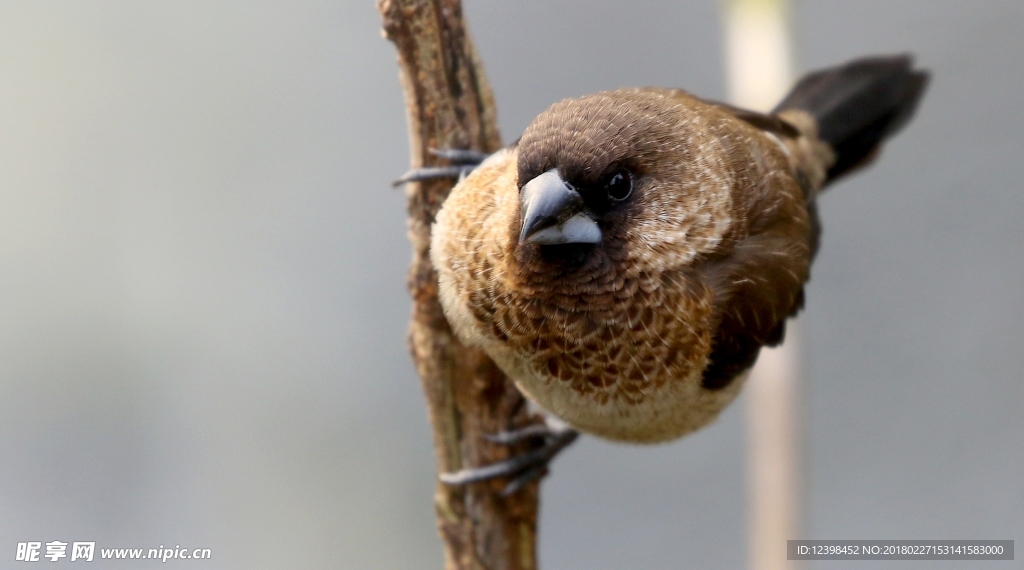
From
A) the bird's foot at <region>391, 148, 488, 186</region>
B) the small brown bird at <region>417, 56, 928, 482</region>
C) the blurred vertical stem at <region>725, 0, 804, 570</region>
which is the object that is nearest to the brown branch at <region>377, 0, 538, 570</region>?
the bird's foot at <region>391, 148, 488, 186</region>

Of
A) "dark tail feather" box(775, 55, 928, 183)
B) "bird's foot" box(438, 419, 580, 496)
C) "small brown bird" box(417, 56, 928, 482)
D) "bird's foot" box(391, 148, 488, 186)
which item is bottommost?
"bird's foot" box(438, 419, 580, 496)

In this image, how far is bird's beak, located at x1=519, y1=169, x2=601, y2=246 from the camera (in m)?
1.39

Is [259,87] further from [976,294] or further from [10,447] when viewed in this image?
[976,294]

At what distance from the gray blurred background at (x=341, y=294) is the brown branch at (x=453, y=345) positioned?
0.73 meters

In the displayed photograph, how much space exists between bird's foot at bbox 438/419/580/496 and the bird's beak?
672 mm

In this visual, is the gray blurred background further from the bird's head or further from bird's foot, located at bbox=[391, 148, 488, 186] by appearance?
the bird's head

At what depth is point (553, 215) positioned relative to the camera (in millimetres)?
1389

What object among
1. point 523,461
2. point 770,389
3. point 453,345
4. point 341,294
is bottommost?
point 523,461

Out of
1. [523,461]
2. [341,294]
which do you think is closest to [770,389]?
[523,461]

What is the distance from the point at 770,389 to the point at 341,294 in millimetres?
1526

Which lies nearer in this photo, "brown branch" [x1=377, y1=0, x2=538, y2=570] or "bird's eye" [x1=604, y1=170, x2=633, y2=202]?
"bird's eye" [x1=604, y1=170, x2=633, y2=202]

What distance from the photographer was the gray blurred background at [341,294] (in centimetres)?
243

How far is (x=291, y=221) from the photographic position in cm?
296

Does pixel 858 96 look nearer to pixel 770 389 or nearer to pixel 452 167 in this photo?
pixel 770 389
